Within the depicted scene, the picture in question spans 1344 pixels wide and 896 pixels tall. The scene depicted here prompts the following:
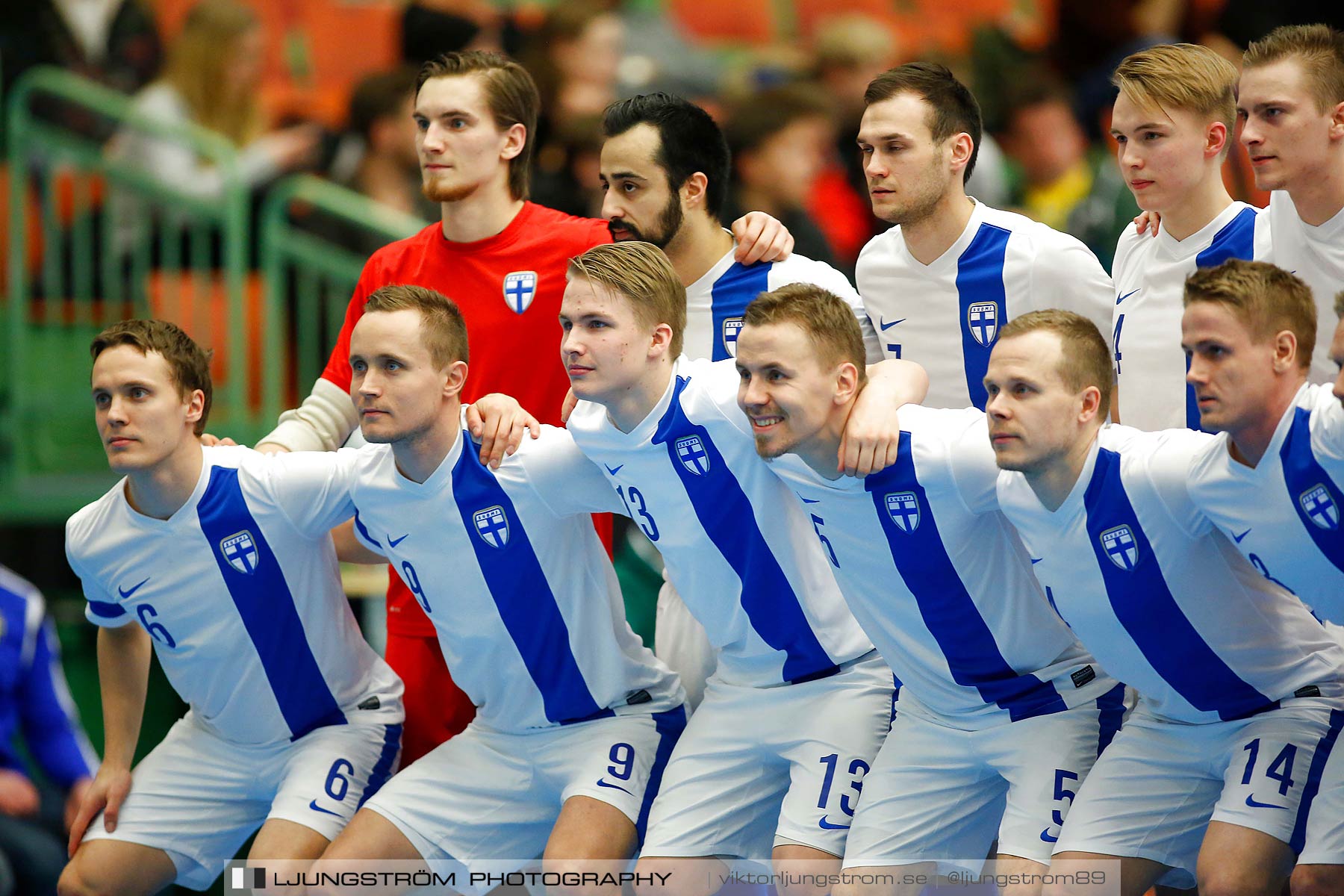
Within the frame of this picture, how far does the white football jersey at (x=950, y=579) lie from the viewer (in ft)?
14.7

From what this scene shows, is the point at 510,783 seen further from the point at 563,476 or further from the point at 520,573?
the point at 563,476

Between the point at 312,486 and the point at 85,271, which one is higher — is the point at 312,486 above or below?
below

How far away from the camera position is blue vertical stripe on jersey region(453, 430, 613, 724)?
4.95 metres

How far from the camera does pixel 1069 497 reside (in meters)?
4.22

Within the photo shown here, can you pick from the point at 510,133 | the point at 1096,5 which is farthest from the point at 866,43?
the point at 510,133

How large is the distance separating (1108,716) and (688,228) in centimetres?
212

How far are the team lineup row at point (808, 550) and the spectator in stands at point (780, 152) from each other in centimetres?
229

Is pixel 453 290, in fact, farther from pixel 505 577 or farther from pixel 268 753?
pixel 268 753

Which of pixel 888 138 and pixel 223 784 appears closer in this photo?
pixel 888 138

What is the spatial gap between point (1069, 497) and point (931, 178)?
1.29m

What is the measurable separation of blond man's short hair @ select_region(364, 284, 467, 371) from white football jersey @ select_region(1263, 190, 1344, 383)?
8.25 feet

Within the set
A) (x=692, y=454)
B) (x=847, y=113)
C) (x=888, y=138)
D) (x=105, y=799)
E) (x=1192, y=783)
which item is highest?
(x=847, y=113)

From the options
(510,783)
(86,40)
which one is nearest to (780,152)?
(510,783)

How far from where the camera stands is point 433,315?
4.98 metres
